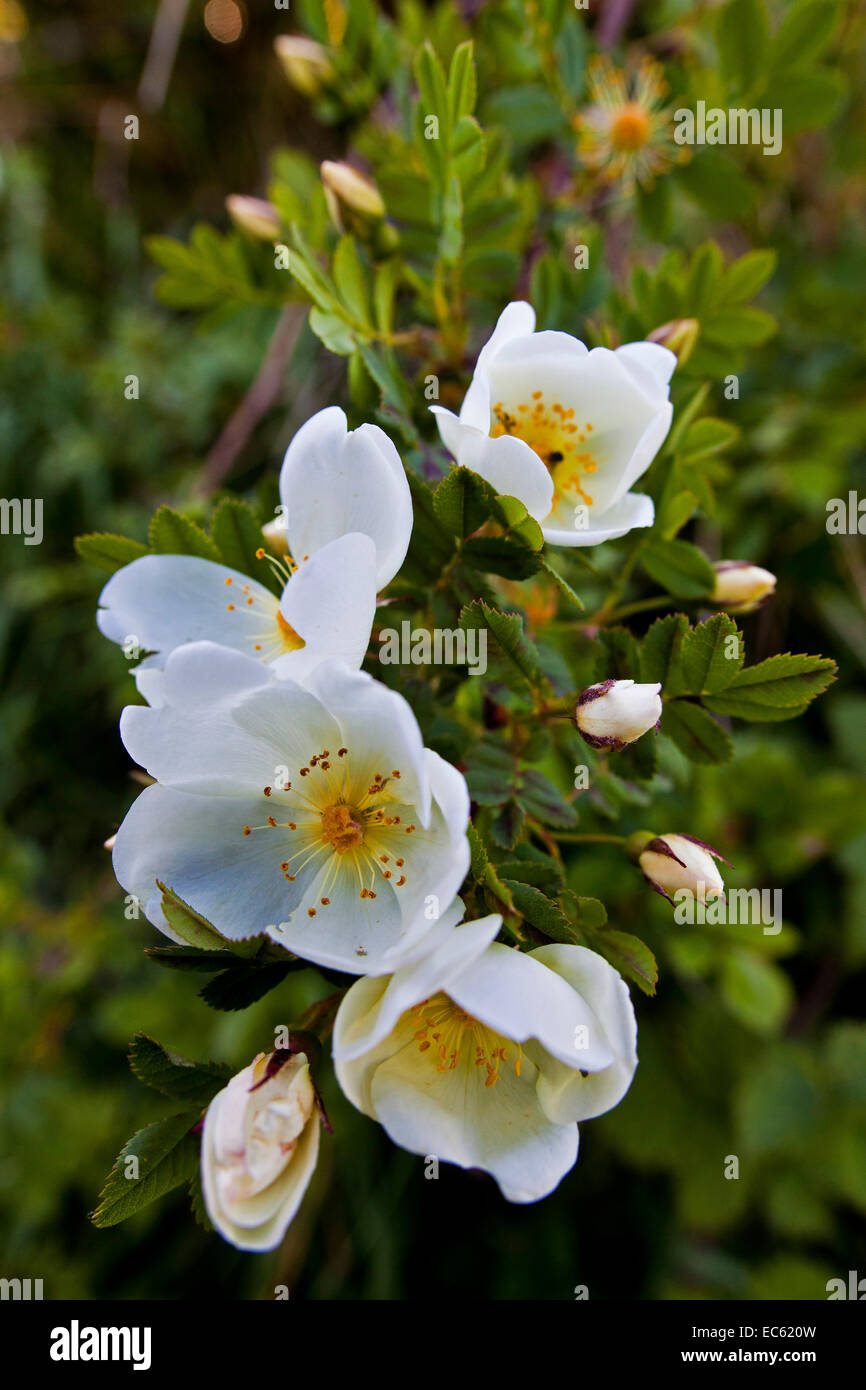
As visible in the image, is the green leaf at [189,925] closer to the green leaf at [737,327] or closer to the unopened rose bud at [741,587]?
the unopened rose bud at [741,587]

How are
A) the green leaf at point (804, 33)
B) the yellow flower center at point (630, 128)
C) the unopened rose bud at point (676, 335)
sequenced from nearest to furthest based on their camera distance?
the unopened rose bud at point (676, 335) < the green leaf at point (804, 33) < the yellow flower center at point (630, 128)

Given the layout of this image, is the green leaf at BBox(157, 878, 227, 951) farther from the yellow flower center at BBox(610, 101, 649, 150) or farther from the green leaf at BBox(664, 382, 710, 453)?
the yellow flower center at BBox(610, 101, 649, 150)

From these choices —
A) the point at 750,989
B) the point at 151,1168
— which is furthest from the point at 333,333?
the point at 750,989

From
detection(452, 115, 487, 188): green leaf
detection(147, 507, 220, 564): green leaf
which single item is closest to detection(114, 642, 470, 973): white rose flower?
detection(147, 507, 220, 564): green leaf

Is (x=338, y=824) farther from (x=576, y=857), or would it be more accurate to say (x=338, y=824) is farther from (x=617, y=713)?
(x=576, y=857)

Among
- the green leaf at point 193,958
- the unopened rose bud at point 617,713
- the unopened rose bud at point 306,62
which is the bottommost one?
the green leaf at point 193,958

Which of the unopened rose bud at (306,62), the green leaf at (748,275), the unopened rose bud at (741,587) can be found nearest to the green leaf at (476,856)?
the unopened rose bud at (741,587)

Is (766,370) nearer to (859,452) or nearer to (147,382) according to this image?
(859,452)

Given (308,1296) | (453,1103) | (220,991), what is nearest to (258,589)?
(220,991)
